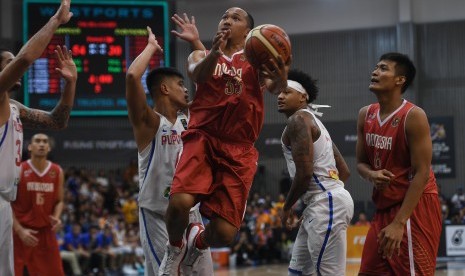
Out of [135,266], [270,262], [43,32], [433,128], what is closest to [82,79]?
[135,266]

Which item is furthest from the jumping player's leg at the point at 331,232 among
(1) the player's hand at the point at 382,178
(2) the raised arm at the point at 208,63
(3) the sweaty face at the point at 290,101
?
(2) the raised arm at the point at 208,63

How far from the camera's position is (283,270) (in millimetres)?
15469

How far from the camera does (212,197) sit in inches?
208

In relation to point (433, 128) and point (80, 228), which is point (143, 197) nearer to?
Answer: point (80, 228)

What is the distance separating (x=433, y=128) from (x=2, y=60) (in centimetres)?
1792

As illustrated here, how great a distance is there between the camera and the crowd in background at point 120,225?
14.7 metres

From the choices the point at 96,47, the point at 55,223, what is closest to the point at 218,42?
the point at 55,223

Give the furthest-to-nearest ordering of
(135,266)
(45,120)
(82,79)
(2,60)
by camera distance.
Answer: (135,266)
(82,79)
(45,120)
(2,60)

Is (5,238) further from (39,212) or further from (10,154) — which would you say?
(39,212)

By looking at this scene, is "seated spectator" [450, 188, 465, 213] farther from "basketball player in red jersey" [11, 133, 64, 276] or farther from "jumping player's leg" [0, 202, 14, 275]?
"jumping player's leg" [0, 202, 14, 275]

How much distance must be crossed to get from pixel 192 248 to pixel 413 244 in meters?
1.48

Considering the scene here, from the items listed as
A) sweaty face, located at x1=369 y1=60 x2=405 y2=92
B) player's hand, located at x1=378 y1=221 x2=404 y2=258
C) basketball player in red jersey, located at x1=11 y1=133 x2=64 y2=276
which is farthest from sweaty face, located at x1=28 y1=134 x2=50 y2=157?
player's hand, located at x1=378 y1=221 x2=404 y2=258

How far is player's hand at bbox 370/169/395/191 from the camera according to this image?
195 inches

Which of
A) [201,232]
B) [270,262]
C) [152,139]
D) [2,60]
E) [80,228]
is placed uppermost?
[2,60]
